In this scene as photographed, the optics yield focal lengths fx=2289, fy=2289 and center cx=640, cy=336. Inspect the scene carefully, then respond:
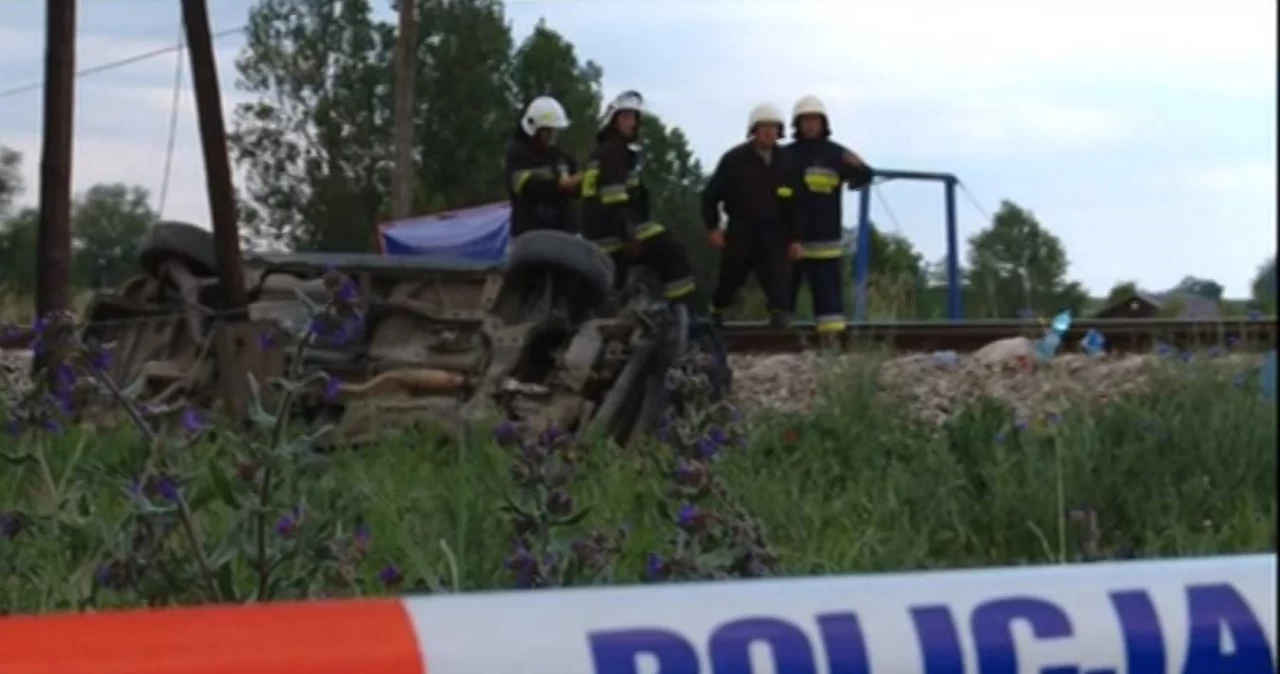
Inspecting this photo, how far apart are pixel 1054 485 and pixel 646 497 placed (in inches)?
40.5

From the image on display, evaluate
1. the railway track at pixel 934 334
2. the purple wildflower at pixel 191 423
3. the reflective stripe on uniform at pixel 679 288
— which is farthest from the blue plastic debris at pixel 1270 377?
the reflective stripe on uniform at pixel 679 288

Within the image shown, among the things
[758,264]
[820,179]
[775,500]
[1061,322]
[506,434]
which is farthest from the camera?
[758,264]

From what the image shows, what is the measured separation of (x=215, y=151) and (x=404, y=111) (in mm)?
16077

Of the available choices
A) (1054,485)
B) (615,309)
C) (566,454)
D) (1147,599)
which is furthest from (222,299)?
(1147,599)

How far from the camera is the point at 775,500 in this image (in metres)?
5.85

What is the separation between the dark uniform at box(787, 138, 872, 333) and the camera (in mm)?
13125

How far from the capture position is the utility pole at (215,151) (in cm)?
927

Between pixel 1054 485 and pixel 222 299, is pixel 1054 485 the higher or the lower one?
the lower one

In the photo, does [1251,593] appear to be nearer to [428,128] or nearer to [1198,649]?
[1198,649]

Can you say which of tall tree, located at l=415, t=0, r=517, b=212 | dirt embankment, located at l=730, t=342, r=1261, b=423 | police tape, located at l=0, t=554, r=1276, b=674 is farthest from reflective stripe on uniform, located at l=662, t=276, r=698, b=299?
tall tree, located at l=415, t=0, r=517, b=212

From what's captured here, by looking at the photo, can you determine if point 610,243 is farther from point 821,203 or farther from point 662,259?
point 821,203

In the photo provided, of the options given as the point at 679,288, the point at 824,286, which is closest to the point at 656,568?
the point at 679,288

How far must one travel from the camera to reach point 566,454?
4.36 meters

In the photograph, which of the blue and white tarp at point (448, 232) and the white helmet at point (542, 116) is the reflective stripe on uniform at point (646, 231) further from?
the blue and white tarp at point (448, 232)
